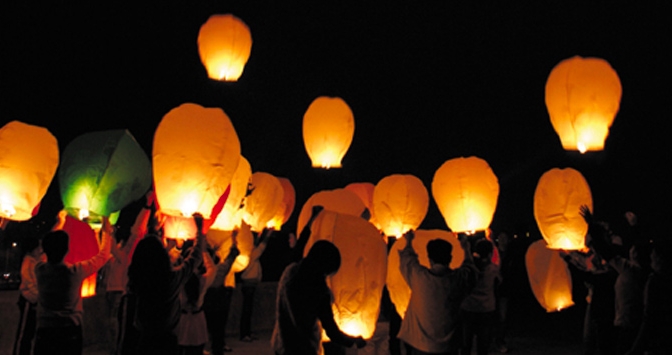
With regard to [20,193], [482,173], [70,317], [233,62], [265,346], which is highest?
[233,62]

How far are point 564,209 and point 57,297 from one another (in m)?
5.31

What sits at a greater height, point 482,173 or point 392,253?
point 482,173

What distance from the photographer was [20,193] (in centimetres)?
511

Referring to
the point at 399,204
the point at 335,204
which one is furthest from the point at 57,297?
the point at 399,204

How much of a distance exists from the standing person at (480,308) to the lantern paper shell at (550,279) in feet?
5.90

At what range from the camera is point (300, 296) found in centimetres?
294

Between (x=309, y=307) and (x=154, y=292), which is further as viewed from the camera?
(x=154, y=292)

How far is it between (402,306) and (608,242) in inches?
77.8

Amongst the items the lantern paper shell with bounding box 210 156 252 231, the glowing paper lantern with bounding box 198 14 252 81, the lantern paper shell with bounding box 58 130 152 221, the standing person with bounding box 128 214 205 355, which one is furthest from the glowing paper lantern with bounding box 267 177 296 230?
the standing person with bounding box 128 214 205 355

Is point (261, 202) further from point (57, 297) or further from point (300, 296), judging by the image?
point (300, 296)

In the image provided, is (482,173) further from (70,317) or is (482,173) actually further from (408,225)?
(70,317)

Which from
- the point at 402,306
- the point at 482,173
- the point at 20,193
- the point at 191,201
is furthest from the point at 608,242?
the point at 20,193

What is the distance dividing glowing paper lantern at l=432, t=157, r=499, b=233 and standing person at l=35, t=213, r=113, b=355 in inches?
147

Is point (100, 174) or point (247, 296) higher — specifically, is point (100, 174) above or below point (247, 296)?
above
